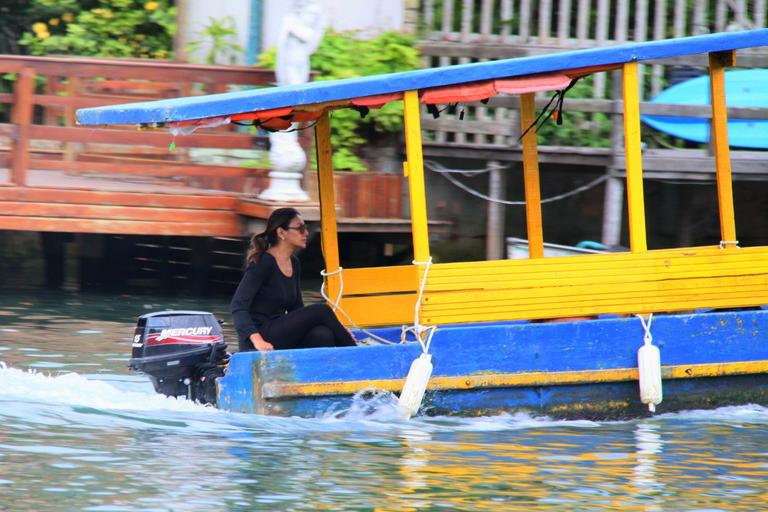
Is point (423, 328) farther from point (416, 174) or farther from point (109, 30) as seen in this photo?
point (109, 30)

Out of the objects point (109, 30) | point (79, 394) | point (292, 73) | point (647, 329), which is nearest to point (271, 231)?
point (79, 394)

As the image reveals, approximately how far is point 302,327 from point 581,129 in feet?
21.1

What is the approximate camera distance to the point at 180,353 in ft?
23.2

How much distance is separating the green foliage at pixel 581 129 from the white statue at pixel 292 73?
8.58 ft

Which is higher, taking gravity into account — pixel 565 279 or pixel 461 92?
pixel 461 92

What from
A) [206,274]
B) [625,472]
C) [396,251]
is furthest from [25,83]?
[625,472]

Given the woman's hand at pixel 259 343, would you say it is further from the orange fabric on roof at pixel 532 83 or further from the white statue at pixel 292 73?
the white statue at pixel 292 73

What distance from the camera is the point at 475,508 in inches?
209

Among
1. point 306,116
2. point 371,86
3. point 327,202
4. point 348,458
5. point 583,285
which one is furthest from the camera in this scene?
point 327,202

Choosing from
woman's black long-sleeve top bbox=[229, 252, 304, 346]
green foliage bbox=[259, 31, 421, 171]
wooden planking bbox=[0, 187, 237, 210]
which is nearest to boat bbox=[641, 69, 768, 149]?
green foliage bbox=[259, 31, 421, 171]

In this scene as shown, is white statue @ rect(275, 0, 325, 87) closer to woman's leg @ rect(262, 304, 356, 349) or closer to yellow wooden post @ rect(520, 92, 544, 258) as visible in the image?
yellow wooden post @ rect(520, 92, 544, 258)

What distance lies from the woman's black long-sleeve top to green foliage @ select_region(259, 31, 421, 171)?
5.76 metres

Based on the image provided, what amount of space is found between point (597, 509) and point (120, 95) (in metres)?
7.78

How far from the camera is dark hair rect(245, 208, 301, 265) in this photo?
7.23m
